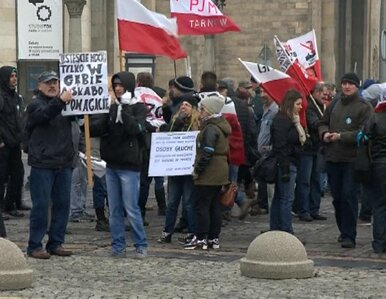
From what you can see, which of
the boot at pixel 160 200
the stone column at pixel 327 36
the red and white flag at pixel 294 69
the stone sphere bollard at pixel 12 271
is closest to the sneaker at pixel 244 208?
the boot at pixel 160 200

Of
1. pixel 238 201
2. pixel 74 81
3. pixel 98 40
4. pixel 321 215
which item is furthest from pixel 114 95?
pixel 98 40

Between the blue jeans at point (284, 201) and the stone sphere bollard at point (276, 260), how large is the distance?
2.58m

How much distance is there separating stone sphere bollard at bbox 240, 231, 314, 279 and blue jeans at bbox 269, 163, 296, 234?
2.58 m

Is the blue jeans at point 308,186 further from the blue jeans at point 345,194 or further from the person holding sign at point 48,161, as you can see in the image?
the person holding sign at point 48,161

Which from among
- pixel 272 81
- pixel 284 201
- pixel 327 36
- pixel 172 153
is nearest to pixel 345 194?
pixel 284 201

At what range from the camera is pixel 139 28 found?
1566 centimetres

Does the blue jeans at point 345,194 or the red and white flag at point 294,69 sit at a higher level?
the red and white flag at point 294,69

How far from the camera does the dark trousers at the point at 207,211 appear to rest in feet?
44.8

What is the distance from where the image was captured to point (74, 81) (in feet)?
41.8

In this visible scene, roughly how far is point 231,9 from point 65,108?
33.2 metres

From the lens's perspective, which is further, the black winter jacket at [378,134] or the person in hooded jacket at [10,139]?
the person in hooded jacket at [10,139]

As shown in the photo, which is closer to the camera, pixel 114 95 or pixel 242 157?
pixel 114 95

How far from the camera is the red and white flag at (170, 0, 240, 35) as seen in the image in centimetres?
1878

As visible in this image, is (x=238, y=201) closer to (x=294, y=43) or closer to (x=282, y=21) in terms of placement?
(x=294, y=43)
